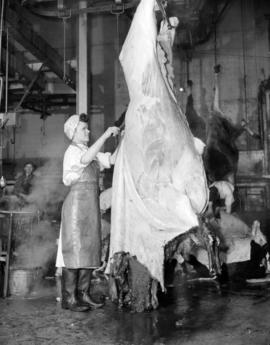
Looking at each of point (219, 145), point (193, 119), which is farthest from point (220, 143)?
point (193, 119)

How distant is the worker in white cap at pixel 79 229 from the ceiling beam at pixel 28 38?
3.96m

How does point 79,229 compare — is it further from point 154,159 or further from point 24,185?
point 24,185

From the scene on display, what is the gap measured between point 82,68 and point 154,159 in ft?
17.4

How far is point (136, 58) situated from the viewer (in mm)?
4410

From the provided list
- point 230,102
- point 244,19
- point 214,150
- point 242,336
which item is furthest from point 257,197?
point 242,336

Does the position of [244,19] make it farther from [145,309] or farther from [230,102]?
[145,309]

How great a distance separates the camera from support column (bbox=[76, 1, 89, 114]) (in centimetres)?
896

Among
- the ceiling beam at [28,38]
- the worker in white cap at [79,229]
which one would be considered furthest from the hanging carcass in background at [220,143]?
the worker in white cap at [79,229]

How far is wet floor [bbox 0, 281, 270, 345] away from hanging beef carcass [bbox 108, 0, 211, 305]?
528 millimetres

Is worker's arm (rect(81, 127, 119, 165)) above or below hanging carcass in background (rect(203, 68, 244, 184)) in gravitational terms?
below

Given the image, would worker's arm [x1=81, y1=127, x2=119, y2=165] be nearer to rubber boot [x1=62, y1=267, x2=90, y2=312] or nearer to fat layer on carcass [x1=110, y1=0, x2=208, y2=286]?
fat layer on carcass [x1=110, y1=0, x2=208, y2=286]

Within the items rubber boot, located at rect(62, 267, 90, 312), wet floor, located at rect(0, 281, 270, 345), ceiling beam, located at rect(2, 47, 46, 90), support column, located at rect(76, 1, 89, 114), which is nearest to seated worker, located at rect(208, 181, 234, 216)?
wet floor, located at rect(0, 281, 270, 345)

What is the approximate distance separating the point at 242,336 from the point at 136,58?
2979mm

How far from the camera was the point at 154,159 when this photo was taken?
4.41 meters
